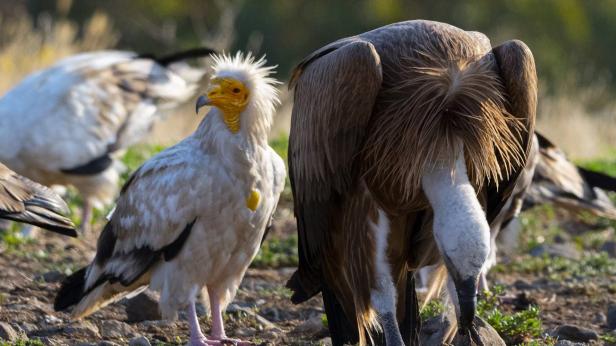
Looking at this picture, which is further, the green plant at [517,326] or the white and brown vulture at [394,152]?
the green plant at [517,326]

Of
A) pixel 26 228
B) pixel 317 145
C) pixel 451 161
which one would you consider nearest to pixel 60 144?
pixel 26 228

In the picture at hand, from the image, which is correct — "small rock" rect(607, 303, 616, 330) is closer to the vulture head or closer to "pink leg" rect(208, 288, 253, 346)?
"pink leg" rect(208, 288, 253, 346)

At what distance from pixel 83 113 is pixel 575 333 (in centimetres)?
490

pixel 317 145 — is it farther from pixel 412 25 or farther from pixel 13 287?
pixel 13 287

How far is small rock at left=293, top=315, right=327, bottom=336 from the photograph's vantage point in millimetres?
5957

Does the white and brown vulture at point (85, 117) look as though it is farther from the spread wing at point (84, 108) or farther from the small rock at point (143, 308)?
the small rock at point (143, 308)

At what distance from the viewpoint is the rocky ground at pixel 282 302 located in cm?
582

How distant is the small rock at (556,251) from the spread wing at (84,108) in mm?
3474

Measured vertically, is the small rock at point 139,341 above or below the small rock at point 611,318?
above

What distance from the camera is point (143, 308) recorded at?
6289 millimetres

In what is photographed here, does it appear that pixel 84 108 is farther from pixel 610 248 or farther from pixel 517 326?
pixel 517 326

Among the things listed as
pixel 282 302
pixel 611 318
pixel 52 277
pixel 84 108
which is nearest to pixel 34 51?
pixel 84 108

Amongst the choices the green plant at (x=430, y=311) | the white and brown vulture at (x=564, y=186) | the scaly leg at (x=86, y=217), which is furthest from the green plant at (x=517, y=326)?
the scaly leg at (x=86, y=217)

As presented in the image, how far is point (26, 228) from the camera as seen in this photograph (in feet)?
28.1
